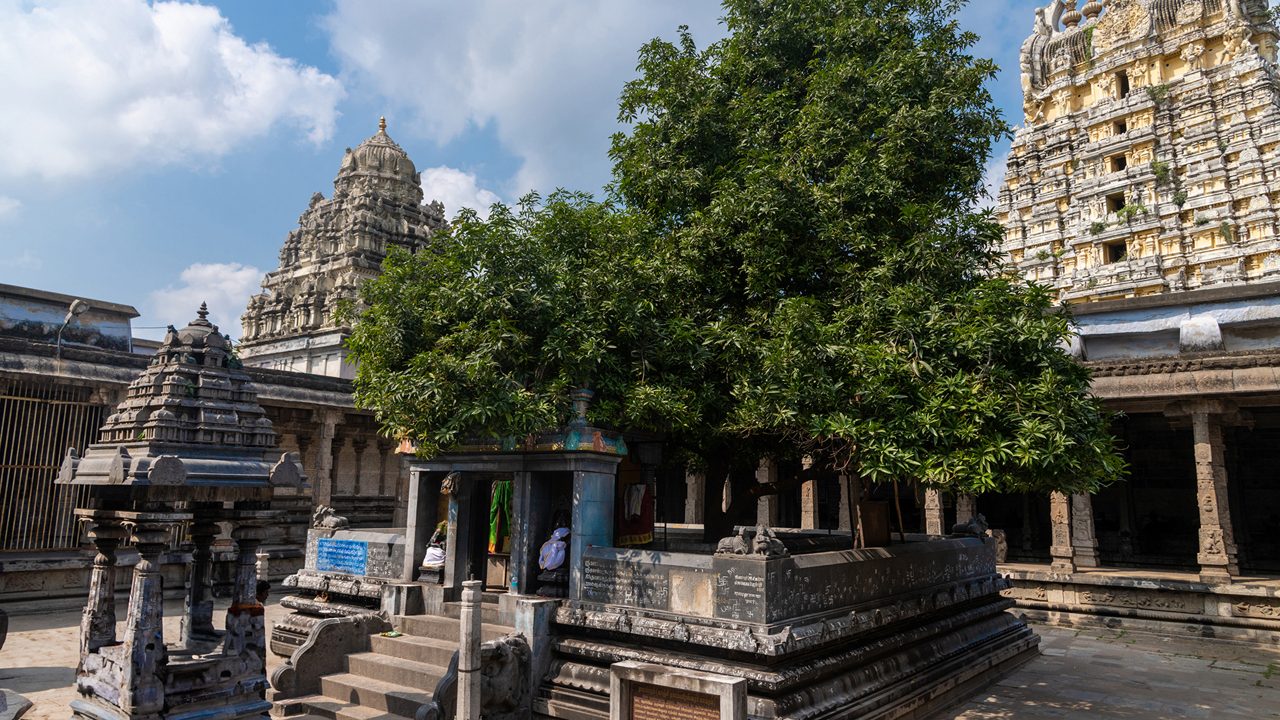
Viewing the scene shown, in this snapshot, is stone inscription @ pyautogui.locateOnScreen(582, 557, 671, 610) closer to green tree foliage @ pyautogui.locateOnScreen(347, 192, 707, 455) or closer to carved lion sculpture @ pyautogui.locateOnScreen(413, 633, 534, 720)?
carved lion sculpture @ pyautogui.locateOnScreen(413, 633, 534, 720)

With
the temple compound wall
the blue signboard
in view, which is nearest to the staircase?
the blue signboard

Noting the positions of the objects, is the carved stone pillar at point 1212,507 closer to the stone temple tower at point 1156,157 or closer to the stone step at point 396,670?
the stone temple tower at point 1156,157

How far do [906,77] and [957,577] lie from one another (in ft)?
27.4

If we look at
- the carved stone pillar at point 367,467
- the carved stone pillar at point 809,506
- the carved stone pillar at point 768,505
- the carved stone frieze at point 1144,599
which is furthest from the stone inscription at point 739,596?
the carved stone pillar at point 367,467

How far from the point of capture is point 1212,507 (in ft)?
55.1

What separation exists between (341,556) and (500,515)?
124 inches

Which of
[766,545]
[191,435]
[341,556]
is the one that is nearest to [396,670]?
[341,556]

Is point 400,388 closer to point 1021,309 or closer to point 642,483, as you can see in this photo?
point 642,483

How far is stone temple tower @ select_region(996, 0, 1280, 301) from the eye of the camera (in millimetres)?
30781

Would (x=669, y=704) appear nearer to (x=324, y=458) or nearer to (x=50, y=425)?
(x=50, y=425)

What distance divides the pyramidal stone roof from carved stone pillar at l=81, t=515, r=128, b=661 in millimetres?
606

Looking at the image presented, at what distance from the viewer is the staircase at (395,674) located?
9578 mm

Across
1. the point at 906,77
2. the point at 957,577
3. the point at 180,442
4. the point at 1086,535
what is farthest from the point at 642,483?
the point at 1086,535

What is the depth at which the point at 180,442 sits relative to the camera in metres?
8.28
